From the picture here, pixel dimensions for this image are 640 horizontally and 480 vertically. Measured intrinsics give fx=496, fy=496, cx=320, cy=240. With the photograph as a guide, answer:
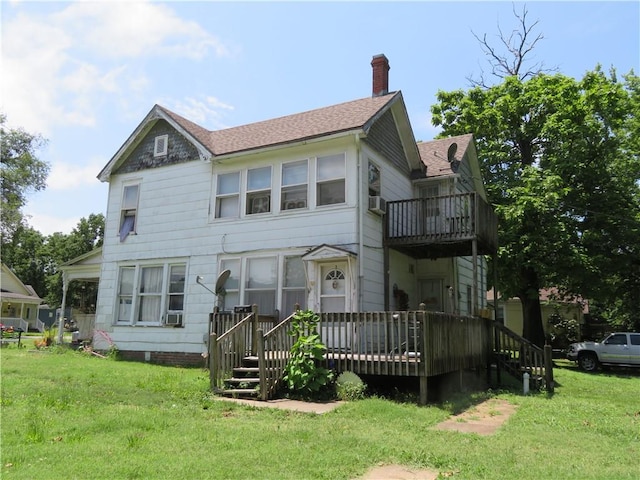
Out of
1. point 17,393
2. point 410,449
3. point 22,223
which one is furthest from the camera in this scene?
point 22,223

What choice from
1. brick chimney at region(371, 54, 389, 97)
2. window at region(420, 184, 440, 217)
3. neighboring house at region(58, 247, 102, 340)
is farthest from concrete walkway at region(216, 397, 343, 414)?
neighboring house at region(58, 247, 102, 340)

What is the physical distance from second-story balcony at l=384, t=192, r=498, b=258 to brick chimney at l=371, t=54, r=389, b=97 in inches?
164

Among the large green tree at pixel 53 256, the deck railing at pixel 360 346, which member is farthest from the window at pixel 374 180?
the large green tree at pixel 53 256

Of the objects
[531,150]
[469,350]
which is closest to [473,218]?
[469,350]

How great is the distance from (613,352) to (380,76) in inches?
578

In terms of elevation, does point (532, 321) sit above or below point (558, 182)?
below

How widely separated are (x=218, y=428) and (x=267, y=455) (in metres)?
1.58

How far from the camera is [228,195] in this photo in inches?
611

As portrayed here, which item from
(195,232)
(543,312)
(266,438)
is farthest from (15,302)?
(266,438)

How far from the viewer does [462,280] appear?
714 inches

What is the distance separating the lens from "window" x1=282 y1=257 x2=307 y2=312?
1366 cm

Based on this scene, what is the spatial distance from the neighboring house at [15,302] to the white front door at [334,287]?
122 feet

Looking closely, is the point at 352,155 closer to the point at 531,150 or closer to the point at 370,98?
the point at 370,98

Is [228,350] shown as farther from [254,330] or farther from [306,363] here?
[306,363]
